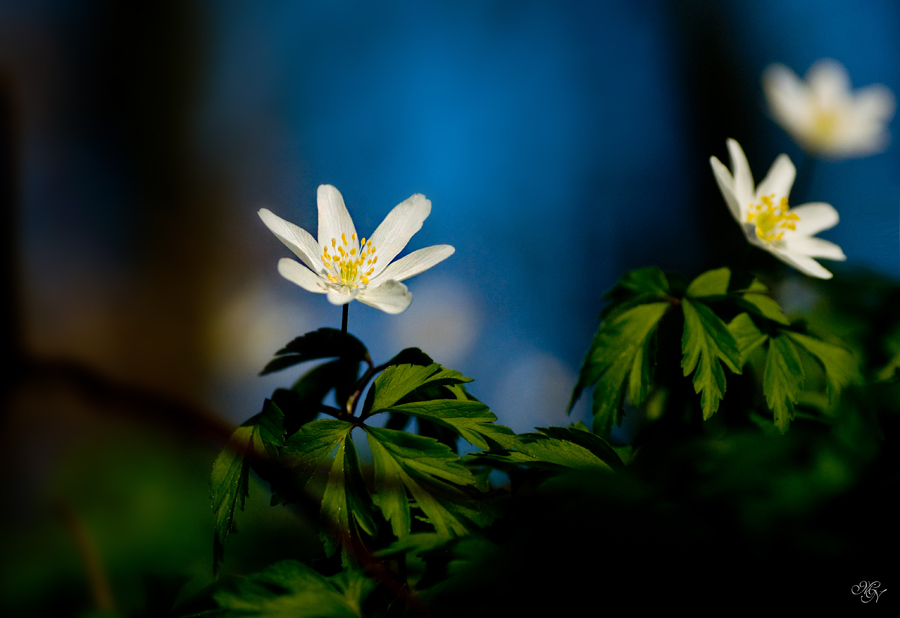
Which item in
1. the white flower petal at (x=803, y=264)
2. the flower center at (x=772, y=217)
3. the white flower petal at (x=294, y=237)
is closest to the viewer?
the white flower petal at (x=294, y=237)

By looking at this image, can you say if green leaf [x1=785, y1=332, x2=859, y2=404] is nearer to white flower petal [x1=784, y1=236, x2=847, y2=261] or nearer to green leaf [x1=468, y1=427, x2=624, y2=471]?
white flower petal [x1=784, y1=236, x2=847, y2=261]

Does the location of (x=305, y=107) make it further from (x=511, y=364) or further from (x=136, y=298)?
(x=511, y=364)

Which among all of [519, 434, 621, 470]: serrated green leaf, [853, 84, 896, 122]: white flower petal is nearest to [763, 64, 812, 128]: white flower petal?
[853, 84, 896, 122]: white flower petal

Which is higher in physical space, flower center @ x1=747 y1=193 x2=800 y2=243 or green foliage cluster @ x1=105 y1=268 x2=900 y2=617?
flower center @ x1=747 y1=193 x2=800 y2=243

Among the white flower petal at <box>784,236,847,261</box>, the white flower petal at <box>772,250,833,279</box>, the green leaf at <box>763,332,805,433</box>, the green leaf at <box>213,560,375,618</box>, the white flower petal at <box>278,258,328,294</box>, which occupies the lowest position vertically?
the green leaf at <box>213,560,375,618</box>

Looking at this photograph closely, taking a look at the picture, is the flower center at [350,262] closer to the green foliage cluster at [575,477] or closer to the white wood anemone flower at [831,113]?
the green foliage cluster at [575,477]

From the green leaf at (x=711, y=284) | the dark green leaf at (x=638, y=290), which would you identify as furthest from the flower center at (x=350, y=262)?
the green leaf at (x=711, y=284)

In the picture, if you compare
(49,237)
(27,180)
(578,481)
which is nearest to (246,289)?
(49,237)
